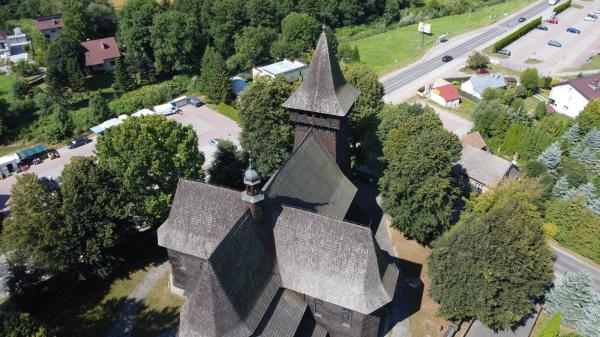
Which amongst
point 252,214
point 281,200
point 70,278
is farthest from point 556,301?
point 70,278

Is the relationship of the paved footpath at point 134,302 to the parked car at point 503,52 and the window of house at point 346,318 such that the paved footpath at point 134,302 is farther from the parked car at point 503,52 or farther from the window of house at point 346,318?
the parked car at point 503,52

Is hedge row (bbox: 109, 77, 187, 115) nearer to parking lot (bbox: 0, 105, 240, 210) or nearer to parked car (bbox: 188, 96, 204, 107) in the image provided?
parked car (bbox: 188, 96, 204, 107)

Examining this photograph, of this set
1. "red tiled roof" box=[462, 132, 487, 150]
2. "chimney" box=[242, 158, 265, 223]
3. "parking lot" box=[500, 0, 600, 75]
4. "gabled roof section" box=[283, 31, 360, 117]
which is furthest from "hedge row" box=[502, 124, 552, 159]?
"chimney" box=[242, 158, 265, 223]

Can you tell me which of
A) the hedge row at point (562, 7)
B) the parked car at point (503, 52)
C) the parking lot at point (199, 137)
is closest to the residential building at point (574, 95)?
the parked car at point (503, 52)

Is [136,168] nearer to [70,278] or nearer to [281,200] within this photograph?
[70,278]

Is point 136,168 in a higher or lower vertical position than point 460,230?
higher

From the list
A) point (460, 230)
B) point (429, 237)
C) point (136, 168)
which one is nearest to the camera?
point (460, 230)
